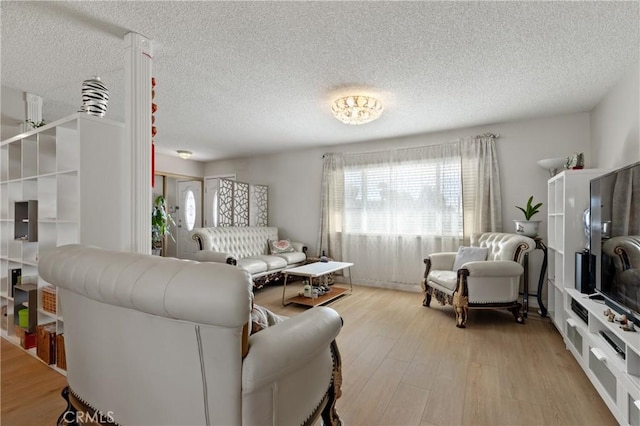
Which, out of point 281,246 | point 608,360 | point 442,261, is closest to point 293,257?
point 281,246

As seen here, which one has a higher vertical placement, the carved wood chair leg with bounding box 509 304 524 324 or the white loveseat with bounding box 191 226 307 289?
the white loveseat with bounding box 191 226 307 289

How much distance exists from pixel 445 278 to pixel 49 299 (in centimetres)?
372

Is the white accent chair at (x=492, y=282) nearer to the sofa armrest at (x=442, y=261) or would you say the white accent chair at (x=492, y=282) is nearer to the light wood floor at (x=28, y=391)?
the sofa armrest at (x=442, y=261)

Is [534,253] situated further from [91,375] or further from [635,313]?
[91,375]

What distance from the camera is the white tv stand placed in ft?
4.93

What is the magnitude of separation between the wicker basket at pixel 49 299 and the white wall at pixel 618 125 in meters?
4.64

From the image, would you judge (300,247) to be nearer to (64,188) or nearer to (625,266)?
(64,188)

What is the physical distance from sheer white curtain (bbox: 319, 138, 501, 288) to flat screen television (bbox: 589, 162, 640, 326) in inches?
76.7

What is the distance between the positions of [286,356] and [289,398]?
0.20 m

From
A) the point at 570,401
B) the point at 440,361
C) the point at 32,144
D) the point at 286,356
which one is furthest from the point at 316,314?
the point at 32,144

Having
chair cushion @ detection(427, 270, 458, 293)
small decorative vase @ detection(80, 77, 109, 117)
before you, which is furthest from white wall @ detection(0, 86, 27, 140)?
chair cushion @ detection(427, 270, 458, 293)

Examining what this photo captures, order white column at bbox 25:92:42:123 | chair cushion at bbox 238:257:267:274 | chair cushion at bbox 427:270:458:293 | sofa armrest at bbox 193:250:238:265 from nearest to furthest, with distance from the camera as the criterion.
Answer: white column at bbox 25:92:42:123 → chair cushion at bbox 427:270:458:293 → sofa armrest at bbox 193:250:238:265 → chair cushion at bbox 238:257:267:274

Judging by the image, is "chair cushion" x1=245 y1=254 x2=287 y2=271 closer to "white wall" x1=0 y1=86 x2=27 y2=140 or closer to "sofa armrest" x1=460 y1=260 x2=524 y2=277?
"sofa armrest" x1=460 y1=260 x2=524 y2=277

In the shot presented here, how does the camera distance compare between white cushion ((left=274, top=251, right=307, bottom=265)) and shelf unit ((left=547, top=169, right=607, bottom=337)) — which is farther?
white cushion ((left=274, top=251, right=307, bottom=265))
